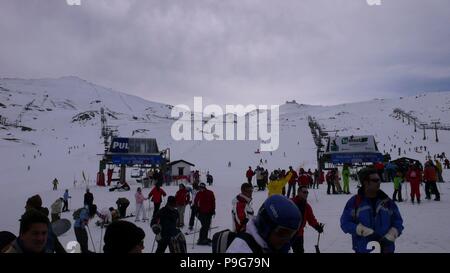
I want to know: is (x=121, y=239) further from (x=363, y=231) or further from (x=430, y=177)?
(x=430, y=177)

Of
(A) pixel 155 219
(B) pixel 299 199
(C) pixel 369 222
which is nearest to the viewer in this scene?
(C) pixel 369 222

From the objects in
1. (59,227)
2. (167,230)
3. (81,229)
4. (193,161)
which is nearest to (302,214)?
(167,230)

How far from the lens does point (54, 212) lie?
13.1 metres

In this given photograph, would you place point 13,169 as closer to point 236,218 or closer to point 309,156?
point 309,156

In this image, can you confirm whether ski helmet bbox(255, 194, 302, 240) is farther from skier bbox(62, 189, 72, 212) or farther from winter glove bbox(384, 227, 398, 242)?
skier bbox(62, 189, 72, 212)

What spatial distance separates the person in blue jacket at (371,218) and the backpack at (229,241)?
90.5 inches

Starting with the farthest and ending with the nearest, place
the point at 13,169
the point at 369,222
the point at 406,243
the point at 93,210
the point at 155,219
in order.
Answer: the point at 13,169
the point at 93,210
the point at 406,243
the point at 155,219
the point at 369,222

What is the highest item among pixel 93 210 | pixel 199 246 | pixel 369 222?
pixel 369 222

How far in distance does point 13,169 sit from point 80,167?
7301 mm

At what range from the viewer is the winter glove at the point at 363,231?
4.02m

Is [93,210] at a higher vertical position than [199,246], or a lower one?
higher

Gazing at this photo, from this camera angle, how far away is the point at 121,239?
2.52m
